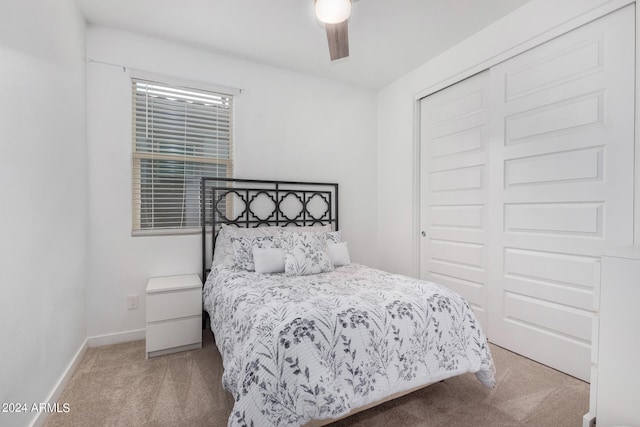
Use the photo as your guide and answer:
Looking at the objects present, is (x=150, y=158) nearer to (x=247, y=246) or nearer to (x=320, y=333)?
(x=247, y=246)

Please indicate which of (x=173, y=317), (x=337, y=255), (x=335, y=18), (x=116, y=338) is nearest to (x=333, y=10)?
(x=335, y=18)

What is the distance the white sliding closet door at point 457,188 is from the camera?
111 inches

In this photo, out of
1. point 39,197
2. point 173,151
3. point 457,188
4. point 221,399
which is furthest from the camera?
point 457,188

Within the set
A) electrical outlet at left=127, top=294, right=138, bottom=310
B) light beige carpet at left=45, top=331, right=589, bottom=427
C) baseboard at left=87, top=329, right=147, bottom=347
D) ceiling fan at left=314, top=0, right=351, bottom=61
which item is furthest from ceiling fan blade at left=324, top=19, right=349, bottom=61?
baseboard at left=87, top=329, right=147, bottom=347

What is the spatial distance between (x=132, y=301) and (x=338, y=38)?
8.93 feet

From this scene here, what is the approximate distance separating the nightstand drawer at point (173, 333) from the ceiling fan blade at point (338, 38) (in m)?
2.28

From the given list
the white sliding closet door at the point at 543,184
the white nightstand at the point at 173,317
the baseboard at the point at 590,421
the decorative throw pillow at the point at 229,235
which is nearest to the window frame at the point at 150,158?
the decorative throw pillow at the point at 229,235

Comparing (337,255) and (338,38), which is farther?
(337,255)

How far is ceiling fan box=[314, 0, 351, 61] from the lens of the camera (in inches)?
65.0

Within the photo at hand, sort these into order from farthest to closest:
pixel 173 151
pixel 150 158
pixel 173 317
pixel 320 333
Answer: pixel 173 151 → pixel 150 158 → pixel 173 317 → pixel 320 333

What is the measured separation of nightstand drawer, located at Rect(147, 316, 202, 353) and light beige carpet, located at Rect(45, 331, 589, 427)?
0.12 meters

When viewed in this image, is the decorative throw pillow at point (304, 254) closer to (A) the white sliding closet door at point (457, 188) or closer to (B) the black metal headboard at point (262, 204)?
(B) the black metal headboard at point (262, 204)

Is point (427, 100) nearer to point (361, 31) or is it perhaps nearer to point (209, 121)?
point (361, 31)

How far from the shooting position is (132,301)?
8.95 ft
